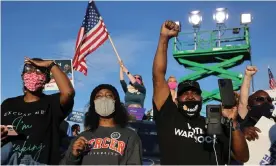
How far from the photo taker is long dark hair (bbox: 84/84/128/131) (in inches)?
162

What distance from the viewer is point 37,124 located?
3.97 m

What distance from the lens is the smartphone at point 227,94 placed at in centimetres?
352

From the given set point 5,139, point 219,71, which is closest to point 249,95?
point 5,139

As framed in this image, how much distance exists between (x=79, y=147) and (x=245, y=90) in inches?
85.3

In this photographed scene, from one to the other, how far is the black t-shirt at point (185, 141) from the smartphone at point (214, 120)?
21cm

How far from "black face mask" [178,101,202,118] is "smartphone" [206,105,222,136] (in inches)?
10.7

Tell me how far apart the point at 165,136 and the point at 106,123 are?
1.97 ft

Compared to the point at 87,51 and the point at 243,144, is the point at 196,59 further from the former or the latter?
the point at 243,144

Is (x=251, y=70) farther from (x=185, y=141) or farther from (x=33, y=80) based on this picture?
(x=33, y=80)

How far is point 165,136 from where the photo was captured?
3861 mm

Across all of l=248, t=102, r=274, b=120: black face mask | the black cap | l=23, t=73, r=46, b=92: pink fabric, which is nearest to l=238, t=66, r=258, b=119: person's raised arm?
l=248, t=102, r=274, b=120: black face mask

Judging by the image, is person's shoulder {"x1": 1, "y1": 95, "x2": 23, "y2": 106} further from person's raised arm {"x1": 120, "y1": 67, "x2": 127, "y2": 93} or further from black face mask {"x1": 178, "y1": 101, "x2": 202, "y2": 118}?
person's raised arm {"x1": 120, "y1": 67, "x2": 127, "y2": 93}

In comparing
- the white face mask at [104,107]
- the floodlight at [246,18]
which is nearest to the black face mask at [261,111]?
the white face mask at [104,107]

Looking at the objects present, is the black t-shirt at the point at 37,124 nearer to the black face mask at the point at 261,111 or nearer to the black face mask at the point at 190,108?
the black face mask at the point at 190,108
